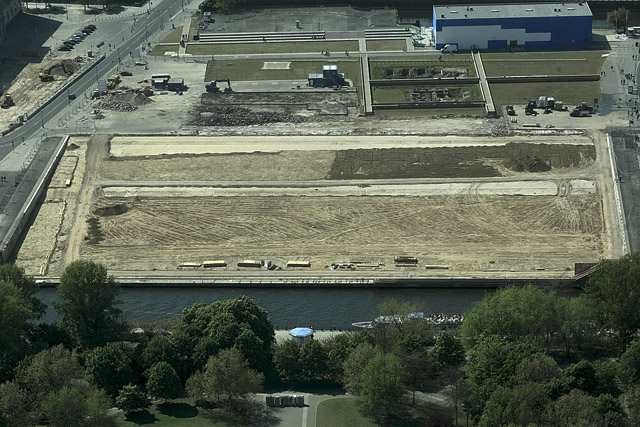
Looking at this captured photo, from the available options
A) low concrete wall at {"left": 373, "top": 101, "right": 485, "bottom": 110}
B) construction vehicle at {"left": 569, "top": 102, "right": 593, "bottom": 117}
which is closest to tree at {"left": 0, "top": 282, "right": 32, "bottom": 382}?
low concrete wall at {"left": 373, "top": 101, "right": 485, "bottom": 110}

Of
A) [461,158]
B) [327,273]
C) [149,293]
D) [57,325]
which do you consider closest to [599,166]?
[461,158]

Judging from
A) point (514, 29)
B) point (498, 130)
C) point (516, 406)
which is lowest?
point (516, 406)

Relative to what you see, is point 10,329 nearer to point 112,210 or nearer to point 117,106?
point 112,210

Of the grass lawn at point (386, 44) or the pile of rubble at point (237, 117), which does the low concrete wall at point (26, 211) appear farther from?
the grass lawn at point (386, 44)

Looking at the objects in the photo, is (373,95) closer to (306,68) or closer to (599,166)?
(306,68)

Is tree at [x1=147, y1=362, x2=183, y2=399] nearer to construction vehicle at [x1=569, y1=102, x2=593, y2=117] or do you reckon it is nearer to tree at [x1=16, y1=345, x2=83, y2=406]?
tree at [x1=16, y1=345, x2=83, y2=406]

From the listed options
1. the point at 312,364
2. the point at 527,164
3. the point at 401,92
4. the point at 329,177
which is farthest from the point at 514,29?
the point at 312,364

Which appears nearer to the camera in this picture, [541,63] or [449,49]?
[541,63]
